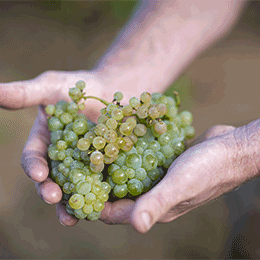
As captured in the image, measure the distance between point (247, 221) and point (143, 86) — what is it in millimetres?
1736

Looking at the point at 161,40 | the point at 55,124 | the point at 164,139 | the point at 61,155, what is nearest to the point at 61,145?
the point at 61,155

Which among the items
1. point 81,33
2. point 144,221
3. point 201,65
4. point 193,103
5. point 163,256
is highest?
point 81,33

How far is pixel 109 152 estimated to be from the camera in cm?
108

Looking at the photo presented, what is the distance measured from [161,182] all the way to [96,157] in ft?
0.93

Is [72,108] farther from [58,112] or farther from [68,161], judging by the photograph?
[68,161]

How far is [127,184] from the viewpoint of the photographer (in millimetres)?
1143

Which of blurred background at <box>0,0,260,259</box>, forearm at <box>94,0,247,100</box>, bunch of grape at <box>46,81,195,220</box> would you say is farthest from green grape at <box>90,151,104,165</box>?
blurred background at <box>0,0,260,259</box>

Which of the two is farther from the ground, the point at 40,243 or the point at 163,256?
the point at 40,243

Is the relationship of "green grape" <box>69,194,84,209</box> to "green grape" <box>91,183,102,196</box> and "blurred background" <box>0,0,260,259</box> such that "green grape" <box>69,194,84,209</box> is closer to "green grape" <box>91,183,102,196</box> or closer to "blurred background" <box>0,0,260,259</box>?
"green grape" <box>91,183,102,196</box>

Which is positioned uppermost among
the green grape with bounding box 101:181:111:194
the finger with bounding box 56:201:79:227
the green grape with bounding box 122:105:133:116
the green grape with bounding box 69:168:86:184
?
the green grape with bounding box 122:105:133:116

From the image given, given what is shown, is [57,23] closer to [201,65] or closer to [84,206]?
[201,65]

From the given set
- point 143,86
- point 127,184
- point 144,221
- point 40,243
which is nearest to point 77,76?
point 143,86

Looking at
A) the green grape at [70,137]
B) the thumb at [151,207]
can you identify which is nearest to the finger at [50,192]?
the green grape at [70,137]

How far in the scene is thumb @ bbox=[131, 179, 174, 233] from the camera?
0.85 metres
